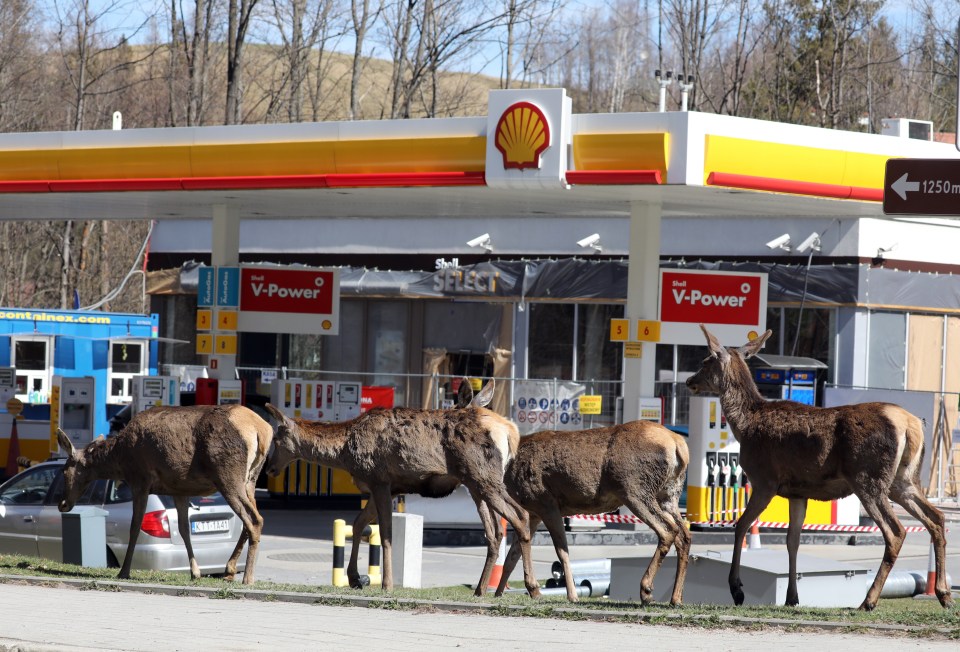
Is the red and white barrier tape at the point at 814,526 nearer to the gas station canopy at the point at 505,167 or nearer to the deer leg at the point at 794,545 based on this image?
the gas station canopy at the point at 505,167

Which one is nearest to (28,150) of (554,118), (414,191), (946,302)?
(414,191)

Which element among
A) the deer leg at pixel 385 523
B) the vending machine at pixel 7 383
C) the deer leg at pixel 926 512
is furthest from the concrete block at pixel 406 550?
the vending machine at pixel 7 383

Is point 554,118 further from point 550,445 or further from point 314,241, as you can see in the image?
point 314,241

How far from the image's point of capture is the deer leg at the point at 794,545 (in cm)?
1177

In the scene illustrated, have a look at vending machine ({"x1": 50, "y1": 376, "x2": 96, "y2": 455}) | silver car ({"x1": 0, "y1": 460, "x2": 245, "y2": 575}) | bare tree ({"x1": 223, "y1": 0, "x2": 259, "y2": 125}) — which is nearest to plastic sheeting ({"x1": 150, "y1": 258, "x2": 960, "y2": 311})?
bare tree ({"x1": 223, "y1": 0, "x2": 259, "y2": 125})

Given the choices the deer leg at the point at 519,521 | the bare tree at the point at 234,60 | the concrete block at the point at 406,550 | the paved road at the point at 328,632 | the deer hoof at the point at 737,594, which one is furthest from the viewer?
the bare tree at the point at 234,60

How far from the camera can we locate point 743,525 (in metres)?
11.6

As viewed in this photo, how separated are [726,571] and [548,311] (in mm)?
19799

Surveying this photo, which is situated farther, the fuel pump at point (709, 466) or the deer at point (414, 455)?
the fuel pump at point (709, 466)

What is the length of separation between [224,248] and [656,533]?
13.1 m

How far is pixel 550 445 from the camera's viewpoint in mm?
12203

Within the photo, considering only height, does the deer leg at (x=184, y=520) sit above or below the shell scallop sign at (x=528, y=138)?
below

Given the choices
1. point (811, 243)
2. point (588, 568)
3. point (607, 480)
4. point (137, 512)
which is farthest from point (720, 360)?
point (811, 243)

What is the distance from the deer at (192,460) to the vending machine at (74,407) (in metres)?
11.2
